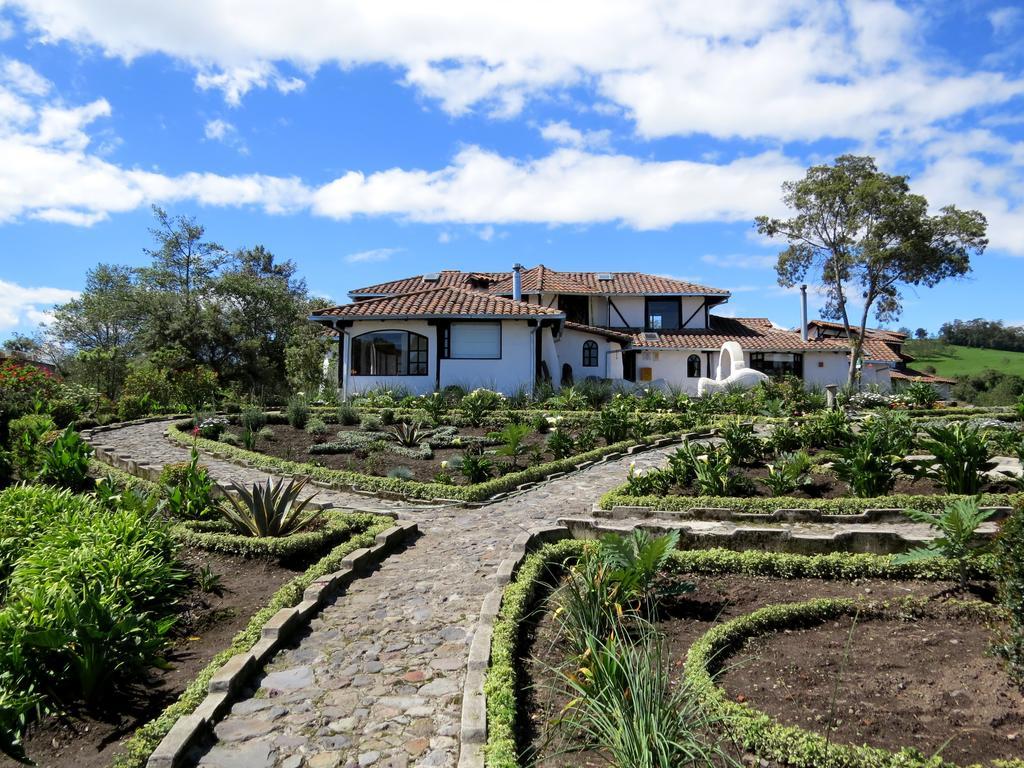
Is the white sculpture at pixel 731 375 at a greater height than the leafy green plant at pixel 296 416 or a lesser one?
greater

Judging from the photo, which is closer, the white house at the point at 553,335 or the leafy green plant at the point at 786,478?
the leafy green plant at the point at 786,478

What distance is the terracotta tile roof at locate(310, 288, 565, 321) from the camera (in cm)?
2267

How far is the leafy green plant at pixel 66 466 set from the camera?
10211 mm

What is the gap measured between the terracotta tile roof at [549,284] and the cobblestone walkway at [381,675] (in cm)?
2347

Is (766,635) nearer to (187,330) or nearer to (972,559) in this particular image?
(972,559)

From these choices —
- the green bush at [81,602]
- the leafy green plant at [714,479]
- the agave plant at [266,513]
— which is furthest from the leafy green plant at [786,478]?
the green bush at [81,602]

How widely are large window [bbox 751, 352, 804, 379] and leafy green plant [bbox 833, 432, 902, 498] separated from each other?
2378 cm

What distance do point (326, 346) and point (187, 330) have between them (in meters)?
6.23

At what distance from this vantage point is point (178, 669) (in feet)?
15.6

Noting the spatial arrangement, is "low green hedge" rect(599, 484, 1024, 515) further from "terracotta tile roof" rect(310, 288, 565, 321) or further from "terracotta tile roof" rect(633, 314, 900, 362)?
"terracotta tile roof" rect(633, 314, 900, 362)

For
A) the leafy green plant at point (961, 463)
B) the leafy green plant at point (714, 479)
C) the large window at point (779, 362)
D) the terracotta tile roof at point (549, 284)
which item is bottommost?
the leafy green plant at point (714, 479)

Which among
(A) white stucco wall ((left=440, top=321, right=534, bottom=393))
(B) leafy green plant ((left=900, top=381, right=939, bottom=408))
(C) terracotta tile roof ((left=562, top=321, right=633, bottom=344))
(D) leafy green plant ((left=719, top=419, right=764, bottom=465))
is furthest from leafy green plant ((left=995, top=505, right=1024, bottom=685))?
(C) terracotta tile roof ((left=562, top=321, right=633, bottom=344))

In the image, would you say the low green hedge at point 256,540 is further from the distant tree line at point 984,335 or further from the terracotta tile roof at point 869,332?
the distant tree line at point 984,335

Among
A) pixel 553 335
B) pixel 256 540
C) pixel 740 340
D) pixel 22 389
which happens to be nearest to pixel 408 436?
pixel 256 540
